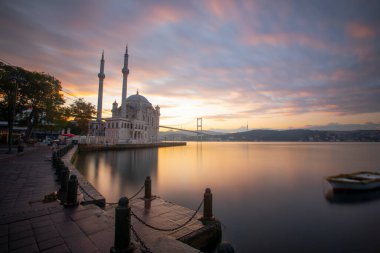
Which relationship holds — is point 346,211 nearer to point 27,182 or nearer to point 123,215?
point 123,215

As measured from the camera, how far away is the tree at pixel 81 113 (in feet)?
208

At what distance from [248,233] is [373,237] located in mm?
6208

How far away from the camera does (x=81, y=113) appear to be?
6391cm

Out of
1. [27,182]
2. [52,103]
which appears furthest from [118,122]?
[27,182]

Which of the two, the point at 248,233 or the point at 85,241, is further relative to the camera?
the point at 248,233

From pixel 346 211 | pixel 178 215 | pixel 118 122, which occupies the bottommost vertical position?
pixel 346 211

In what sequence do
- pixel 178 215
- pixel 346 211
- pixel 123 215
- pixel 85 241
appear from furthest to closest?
pixel 346 211, pixel 178 215, pixel 85 241, pixel 123 215

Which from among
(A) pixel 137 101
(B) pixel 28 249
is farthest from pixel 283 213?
(A) pixel 137 101

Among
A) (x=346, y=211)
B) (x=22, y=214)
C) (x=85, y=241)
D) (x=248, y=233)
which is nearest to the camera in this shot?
Answer: (x=85, y=241)

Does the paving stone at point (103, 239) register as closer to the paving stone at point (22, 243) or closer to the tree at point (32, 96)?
the paving stone at point (22, 243)

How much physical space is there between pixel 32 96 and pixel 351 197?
48735mm

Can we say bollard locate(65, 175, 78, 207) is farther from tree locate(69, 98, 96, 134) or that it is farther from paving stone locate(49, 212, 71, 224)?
tree locate(69, 98, 96, 134)

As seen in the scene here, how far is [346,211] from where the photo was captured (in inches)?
511

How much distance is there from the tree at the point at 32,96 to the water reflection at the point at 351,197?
45.7 metres
